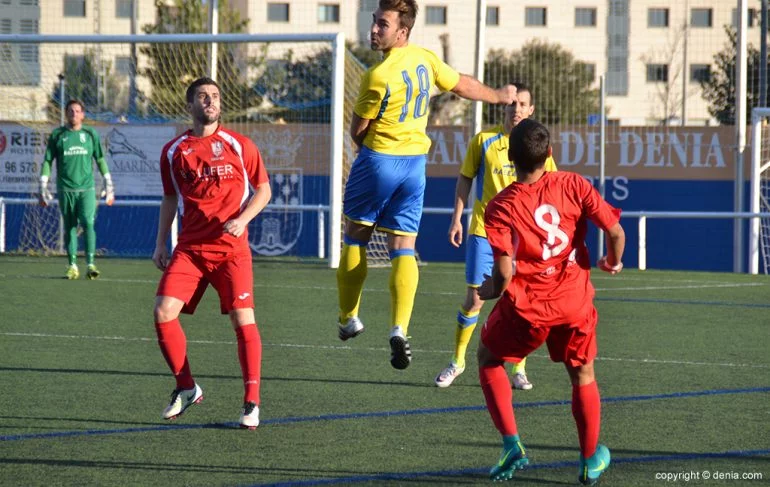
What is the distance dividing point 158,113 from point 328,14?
4402 cm

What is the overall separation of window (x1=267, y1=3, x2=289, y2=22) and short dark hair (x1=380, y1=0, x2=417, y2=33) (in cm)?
5128

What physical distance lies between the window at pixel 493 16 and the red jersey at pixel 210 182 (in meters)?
53.6

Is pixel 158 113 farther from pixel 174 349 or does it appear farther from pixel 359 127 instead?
pixel 174 349

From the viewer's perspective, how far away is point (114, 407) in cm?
733

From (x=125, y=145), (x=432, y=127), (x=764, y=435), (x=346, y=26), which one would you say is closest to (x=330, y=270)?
(x=125, y=145)

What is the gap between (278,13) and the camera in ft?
197

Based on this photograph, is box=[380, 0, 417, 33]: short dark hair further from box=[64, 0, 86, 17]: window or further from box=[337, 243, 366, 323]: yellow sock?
box=[64, 0, 86, 17]: window

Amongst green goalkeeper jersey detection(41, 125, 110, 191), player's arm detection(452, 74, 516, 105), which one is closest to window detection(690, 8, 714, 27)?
green goalkeeper jersey detection(41, 125, 110, 191)

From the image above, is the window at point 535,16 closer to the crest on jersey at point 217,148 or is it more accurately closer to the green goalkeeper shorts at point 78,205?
the green goalkeeper shorts at point 78,205

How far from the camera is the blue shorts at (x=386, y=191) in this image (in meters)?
7.53

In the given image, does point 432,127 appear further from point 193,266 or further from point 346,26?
point 346,26

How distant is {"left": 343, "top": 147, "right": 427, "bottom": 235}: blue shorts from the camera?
7.53 metres

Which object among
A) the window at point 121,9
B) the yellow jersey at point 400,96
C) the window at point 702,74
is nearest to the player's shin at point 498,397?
the yellow jersey at point 400,96

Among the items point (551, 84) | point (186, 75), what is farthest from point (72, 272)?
point (551, 84)
